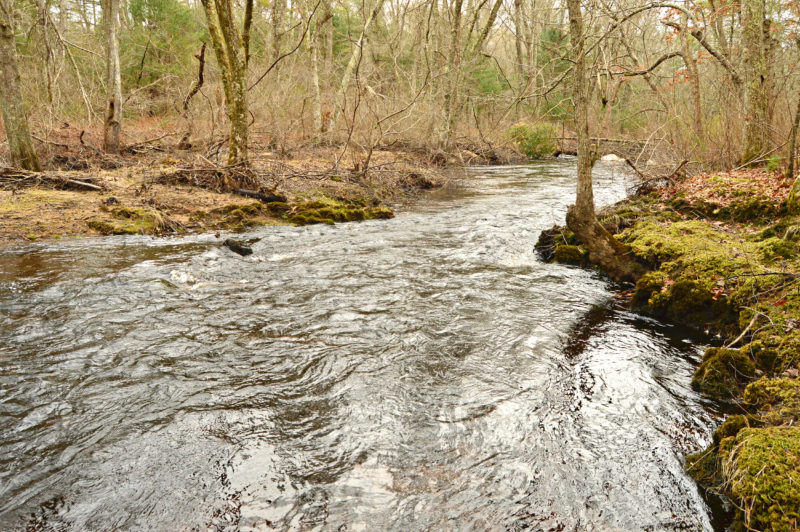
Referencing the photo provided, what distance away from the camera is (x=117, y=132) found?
1405 cm

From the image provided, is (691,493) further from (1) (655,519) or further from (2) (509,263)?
(2) (509,263)

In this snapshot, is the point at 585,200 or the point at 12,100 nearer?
the point at 585,200

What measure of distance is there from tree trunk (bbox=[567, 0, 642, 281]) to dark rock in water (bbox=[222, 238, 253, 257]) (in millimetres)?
5525

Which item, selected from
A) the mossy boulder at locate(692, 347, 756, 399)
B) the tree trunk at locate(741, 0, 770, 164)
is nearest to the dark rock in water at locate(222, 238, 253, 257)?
the mossy boulder at locate(692, 347, 756, 399)

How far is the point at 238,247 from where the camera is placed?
28.7 feet

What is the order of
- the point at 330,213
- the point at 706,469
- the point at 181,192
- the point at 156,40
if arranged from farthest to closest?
the point at 156,40 < the point at 330,213 < the point at 181,192 < the point at 706,469

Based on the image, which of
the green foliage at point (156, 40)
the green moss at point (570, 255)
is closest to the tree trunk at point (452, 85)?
the green foliage at point (156, 40)

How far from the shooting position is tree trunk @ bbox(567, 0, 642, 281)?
7203 mm

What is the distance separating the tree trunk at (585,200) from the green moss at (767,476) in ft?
15.6

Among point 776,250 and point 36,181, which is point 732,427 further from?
point 36,181

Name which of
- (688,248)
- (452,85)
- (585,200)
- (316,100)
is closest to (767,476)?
(688,248)

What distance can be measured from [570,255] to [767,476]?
601 cm

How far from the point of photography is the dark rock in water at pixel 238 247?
8695 millimetres

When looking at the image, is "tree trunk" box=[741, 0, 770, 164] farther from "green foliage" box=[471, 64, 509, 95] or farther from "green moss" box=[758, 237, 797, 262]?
"green foliage" box=[471, 64, 509, 95]
